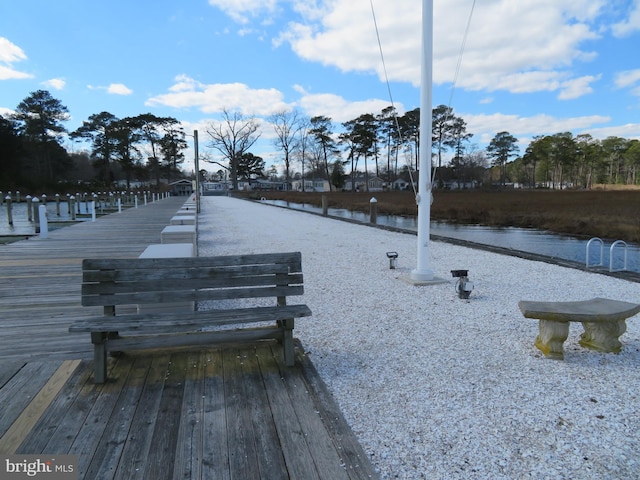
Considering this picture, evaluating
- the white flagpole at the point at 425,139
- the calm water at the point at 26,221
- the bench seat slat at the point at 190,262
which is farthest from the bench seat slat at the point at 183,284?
the calm water at the point at 26,221

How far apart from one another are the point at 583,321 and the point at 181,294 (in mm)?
3044

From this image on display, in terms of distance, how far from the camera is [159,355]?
10.2 ft

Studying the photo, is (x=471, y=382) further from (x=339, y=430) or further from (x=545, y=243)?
(x=545, y=243)

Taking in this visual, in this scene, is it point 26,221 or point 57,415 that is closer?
point 57,415

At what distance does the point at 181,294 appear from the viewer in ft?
9.86

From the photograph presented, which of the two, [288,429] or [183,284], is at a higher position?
[183,284]

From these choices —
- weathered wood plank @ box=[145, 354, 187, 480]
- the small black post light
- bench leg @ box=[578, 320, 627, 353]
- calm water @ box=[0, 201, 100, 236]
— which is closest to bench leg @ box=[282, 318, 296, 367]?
weathered wood plank @ box=[145, 354, 187, 480]

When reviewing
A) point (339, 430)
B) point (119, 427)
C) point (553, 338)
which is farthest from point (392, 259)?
point (119, 427)

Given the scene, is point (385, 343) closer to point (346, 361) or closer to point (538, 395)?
point (346, 361)

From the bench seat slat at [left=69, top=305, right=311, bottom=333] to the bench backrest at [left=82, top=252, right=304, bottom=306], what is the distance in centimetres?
13

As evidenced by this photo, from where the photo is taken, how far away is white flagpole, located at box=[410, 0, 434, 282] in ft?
17.0

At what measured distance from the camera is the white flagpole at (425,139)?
5.18 metres

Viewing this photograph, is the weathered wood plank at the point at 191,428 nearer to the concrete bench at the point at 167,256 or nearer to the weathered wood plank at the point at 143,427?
the weathered wood plank at the point at 143,427

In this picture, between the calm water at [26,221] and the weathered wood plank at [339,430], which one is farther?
the calm water at [26,221]
